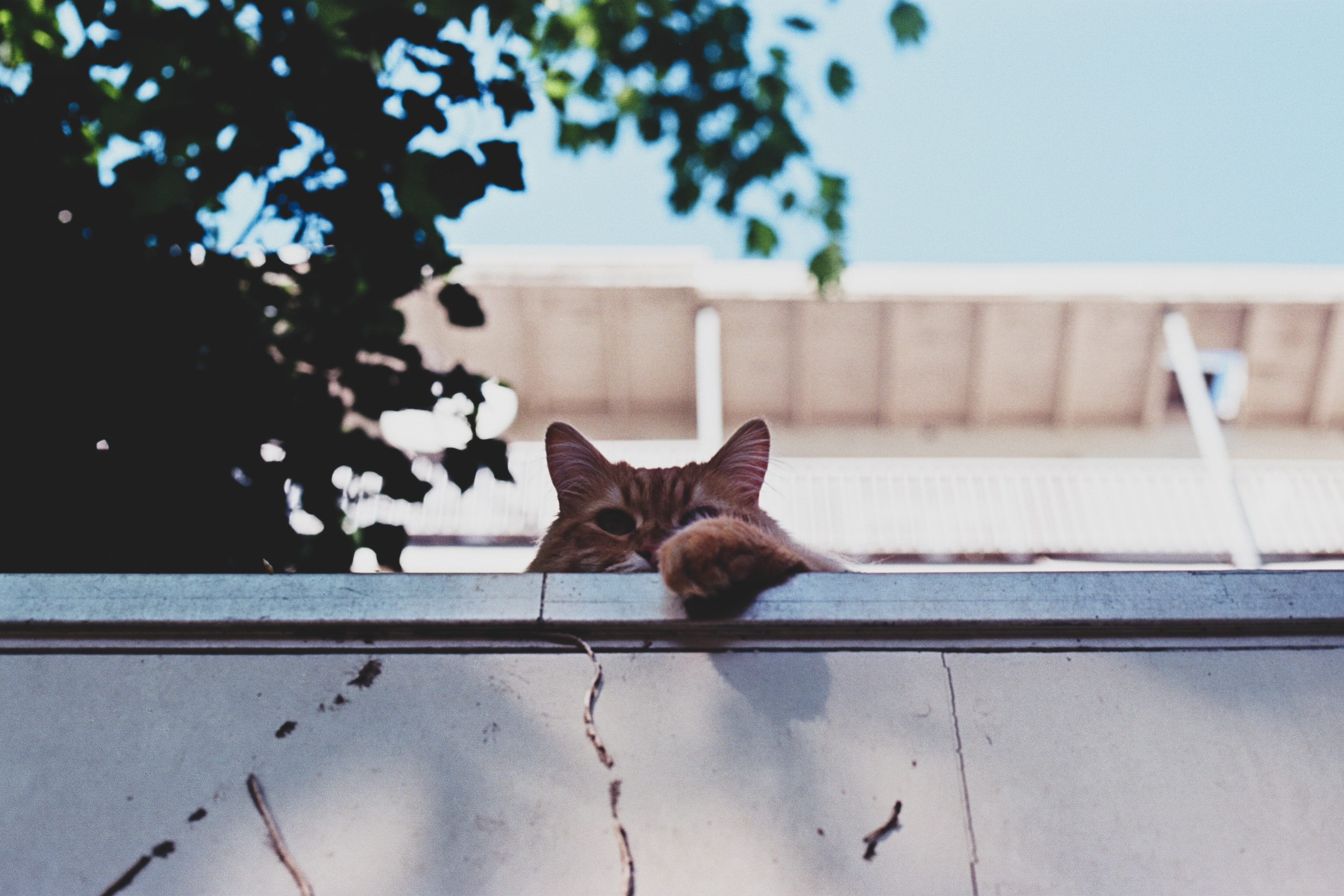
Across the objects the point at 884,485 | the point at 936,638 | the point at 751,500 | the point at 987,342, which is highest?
the point at 936,638

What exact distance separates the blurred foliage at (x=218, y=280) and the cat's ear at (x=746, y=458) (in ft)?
2.04

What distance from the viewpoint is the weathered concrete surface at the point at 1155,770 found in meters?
0.97

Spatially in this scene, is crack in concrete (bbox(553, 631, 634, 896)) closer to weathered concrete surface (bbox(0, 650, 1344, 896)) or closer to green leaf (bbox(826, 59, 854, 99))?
weathered concrete surface (bbox(0, 650, 1344, 896))

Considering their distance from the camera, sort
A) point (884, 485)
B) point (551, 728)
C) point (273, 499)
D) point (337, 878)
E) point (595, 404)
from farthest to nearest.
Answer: point (595, 404) < point (884, 485) < point (273, 499) < point (551, 728) < point (337, 878)

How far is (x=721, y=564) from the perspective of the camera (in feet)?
3.88

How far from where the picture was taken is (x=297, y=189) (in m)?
1.83

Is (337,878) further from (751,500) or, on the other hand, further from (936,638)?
(751,500)

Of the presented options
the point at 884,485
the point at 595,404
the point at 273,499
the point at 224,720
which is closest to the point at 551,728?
the point at 224,720

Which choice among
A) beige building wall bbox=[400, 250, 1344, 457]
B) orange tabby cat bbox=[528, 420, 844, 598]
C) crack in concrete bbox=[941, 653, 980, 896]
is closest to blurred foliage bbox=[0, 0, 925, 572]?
orange tabby cat bbox=[528, 420, 844, 598]

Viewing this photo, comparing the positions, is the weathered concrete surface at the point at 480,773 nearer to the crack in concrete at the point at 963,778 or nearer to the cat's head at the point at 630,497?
the crack in concrete at the point at 963,778

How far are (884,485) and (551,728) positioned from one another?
16.0 feet

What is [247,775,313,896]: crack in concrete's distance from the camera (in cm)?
96

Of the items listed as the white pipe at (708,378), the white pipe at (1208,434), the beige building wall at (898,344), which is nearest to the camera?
the white pipe at (1208,434)

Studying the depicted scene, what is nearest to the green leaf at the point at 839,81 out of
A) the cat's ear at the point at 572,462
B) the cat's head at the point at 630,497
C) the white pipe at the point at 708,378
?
the cat's head at the point at 630,497
